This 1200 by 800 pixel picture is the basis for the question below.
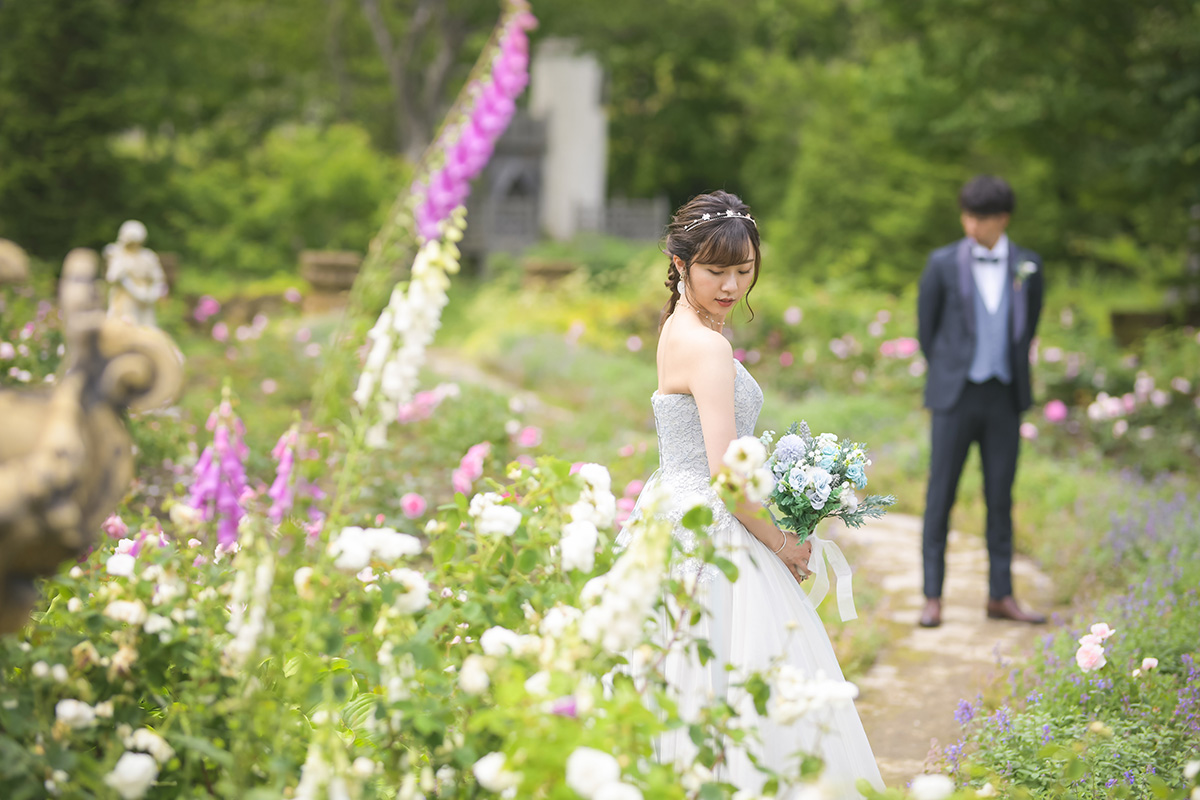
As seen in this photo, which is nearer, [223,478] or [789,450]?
[789,450]

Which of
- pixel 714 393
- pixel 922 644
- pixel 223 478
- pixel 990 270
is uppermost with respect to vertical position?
pixel 990 270

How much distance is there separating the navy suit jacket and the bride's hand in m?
2.20

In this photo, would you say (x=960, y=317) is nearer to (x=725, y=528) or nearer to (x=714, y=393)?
(x=725, y=528)

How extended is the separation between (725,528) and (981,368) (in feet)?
8.12

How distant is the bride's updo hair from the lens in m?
2.71

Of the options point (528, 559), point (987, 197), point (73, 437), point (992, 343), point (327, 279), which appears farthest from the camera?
point (327, 279)

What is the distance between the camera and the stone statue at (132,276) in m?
Result: 9.35

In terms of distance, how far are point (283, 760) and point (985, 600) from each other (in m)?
4.34

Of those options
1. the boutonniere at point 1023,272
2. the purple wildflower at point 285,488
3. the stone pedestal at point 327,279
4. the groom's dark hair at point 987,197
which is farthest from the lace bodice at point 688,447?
the stone pedestal at point 327,279

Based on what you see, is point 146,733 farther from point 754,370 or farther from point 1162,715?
point 754,370

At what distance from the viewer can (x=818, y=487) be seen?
2.71 m

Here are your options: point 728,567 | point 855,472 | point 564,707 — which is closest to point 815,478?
point 855,472

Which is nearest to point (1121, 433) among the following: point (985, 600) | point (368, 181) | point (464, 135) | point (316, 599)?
point (985, 600)

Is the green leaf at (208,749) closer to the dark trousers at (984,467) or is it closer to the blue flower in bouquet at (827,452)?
the blue flower in bouquet at (827,452)
